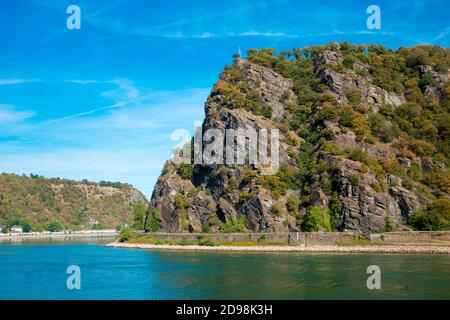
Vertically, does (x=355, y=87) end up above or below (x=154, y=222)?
above

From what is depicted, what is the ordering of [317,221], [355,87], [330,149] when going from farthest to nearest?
[355,87] < [330,149] < [317,221]

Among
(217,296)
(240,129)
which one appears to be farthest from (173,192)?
(217,296)

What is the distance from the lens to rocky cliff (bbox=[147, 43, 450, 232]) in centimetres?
9438

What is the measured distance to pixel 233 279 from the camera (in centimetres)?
4956

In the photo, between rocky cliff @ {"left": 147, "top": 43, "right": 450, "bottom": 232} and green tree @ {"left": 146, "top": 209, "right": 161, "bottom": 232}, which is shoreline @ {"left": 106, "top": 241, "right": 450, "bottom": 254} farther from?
green tree @ {"left": 146, "top": 209, "right": 161, "bottom": 232}

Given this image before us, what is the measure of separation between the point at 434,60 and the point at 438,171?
45.1 metres

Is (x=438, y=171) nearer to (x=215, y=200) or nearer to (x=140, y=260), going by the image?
(x=215, y=200)

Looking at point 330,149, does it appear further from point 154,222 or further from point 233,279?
point 233,279

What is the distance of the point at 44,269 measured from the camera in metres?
62.7

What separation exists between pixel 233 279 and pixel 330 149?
6145 cm

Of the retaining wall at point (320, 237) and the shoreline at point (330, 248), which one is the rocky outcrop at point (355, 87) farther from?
the shoreline at point (330, 248)

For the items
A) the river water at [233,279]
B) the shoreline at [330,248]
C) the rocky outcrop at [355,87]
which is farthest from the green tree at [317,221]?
the rocky outcrop at [355,87]

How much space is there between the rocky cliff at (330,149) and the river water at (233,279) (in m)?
26.5

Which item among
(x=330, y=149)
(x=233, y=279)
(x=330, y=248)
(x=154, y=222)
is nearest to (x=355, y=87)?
(x=330, y=149)
